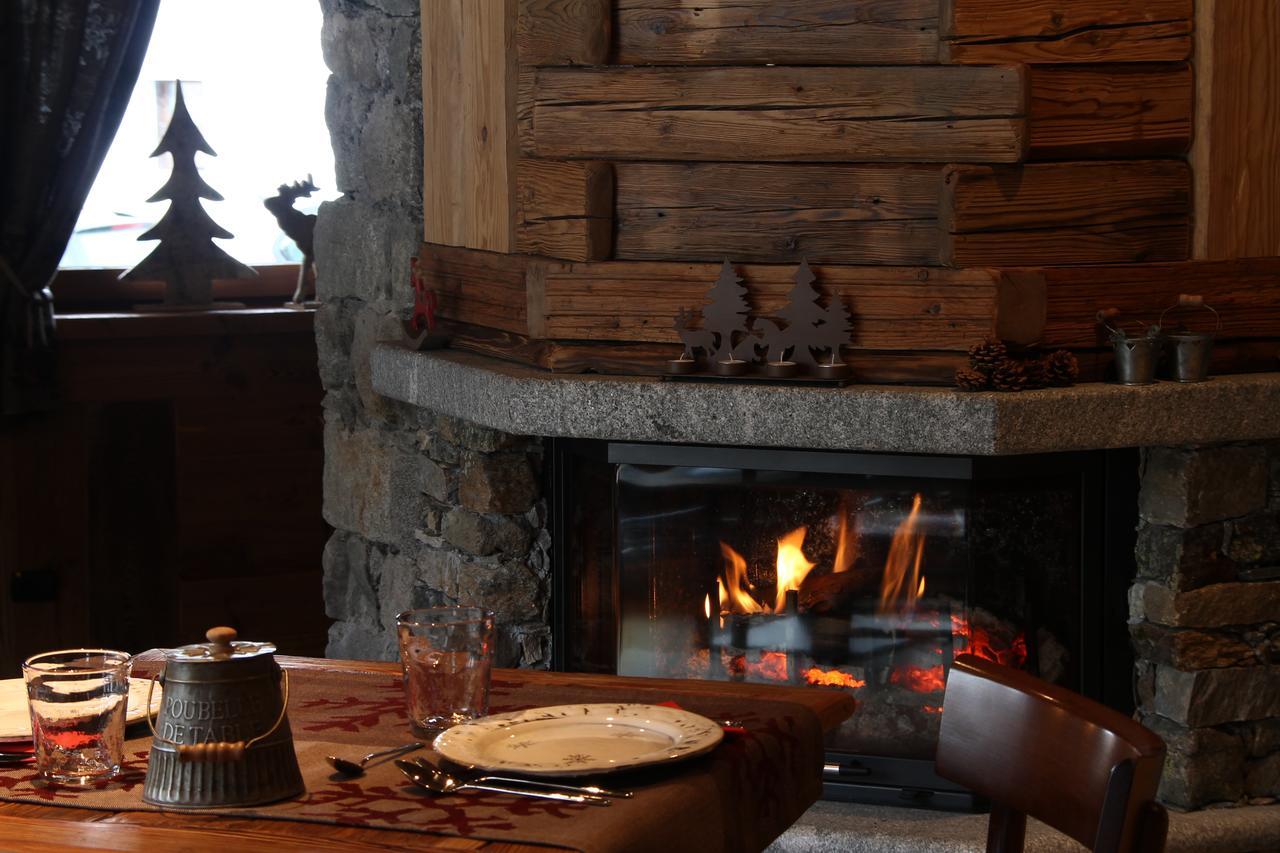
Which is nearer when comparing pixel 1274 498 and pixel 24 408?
pixel 1274 498

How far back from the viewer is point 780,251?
2.75m

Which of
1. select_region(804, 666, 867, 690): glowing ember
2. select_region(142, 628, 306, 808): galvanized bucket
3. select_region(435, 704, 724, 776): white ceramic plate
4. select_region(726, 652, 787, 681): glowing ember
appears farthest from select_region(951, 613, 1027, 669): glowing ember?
select_region(142, 628, 306, 808): galvanized bucket

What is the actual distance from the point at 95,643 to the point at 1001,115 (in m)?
2.70

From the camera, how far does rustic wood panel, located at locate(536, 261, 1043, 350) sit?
8.63 feet

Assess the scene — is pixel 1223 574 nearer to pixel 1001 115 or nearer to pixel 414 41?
pixel 1001 115

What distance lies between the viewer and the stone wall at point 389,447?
3.08m

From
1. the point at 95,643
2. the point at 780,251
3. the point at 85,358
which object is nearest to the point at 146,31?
the point at 85,358

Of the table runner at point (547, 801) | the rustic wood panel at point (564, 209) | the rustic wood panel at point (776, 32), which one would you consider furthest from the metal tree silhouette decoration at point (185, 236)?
the table runner at point (547, 801)

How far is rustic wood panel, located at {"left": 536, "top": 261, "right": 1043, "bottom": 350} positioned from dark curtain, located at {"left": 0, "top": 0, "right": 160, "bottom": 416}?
1596mm

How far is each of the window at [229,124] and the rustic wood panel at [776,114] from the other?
155cm

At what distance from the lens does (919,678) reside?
9.23ft

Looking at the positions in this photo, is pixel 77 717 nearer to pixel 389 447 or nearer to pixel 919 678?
pixel 919 678

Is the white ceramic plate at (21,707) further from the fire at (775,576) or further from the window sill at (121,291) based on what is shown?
the window sill at (121,291)

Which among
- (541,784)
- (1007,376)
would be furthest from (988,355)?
(541,784)
